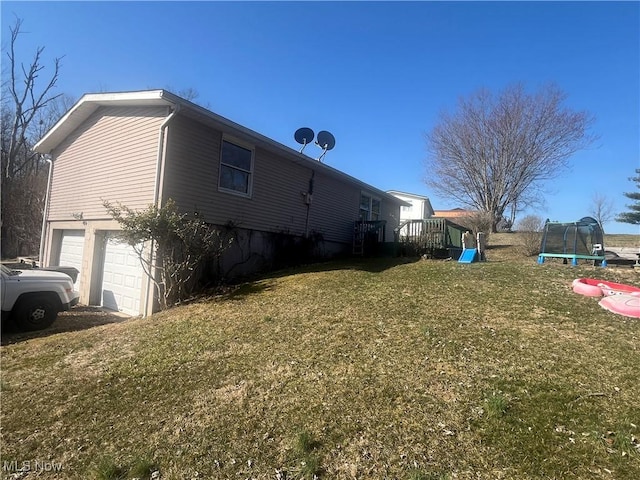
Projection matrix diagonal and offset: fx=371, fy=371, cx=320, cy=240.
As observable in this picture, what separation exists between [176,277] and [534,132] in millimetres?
23305

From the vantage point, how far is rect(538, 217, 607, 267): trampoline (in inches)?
A: 377

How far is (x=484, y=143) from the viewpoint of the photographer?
23875 mm

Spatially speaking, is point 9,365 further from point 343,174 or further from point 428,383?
point 343,174

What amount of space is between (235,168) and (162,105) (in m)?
2.25

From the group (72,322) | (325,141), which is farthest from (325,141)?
(72,322)

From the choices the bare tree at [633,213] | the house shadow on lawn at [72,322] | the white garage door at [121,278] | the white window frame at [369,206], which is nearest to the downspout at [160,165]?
the white garage door at [121,278]

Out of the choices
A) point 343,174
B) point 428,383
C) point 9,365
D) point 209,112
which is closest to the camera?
point 428,383

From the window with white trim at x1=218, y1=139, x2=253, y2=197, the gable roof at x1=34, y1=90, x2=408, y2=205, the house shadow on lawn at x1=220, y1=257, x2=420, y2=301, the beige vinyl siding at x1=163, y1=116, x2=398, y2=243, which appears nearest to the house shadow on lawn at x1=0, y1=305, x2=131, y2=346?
the house shadow on lawn at x1=220, y1=257, x2=420, y2=301

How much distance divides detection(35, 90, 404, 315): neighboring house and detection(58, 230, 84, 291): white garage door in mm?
32

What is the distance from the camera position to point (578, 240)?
9742 mm

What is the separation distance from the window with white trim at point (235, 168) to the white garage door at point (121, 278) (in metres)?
2.82

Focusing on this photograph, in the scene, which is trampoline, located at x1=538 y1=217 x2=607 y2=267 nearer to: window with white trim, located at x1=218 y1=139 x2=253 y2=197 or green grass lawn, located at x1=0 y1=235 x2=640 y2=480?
green grass lawn, located at x1=0 y1=235 x2=640 y2=480

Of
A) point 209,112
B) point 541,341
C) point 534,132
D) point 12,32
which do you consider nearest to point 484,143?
point 534,132

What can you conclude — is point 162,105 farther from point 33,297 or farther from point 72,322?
point 72,322
